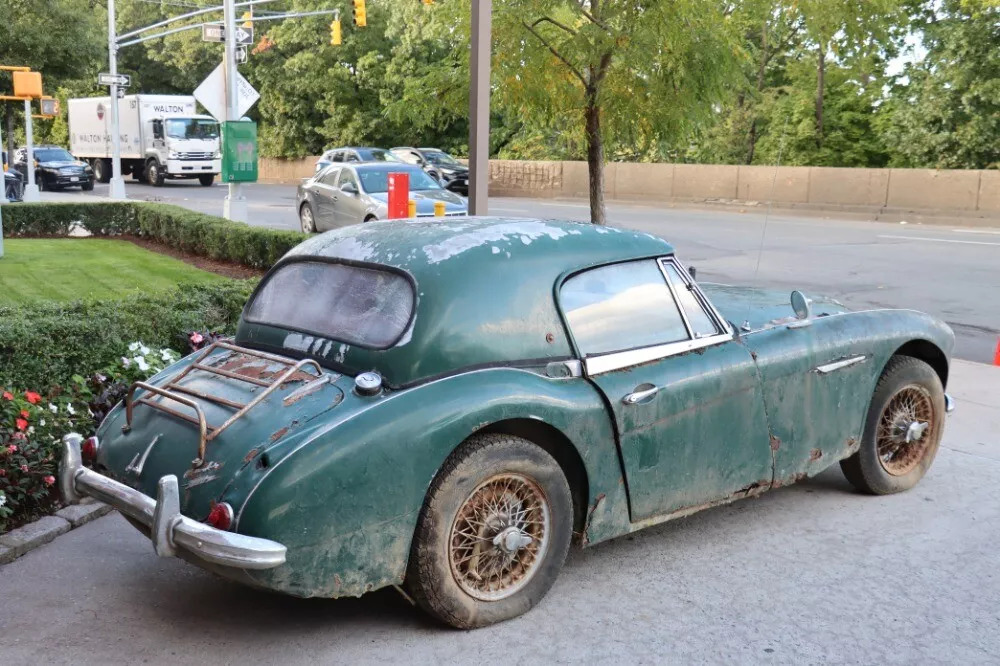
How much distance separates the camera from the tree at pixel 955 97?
2678 centimetres

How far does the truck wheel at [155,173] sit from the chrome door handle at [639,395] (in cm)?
4030

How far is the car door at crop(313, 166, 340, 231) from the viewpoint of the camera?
19659 mm

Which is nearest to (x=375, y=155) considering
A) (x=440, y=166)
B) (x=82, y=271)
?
(x=440, y=166)

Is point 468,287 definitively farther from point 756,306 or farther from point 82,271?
point 82,271

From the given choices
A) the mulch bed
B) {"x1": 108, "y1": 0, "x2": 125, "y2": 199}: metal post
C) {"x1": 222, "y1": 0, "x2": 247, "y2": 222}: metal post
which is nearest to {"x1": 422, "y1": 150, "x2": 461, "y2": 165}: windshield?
{"x1": 108, "y1": 0, "x2": 125, "y2": 199}: metal post

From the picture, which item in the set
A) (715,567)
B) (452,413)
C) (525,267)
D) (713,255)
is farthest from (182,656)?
(713,255)

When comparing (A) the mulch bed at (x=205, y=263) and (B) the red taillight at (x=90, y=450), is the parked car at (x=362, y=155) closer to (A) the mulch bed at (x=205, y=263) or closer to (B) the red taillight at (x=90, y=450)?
(A) the mulch bed at (x=205, y=263)

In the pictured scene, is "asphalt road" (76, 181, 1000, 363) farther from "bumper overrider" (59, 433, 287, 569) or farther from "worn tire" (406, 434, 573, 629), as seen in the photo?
"bumper overrider" (59, 433, 287, 569)

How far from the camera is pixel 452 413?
3.77 metres

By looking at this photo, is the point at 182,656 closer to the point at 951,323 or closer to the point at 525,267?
the point at 525,267

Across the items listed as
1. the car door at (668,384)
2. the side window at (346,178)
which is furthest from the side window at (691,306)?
the side window at (346,178)

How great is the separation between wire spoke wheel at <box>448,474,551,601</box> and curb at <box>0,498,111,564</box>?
85.7 inches

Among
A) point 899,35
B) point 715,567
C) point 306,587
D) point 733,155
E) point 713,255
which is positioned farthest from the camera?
point 733,155

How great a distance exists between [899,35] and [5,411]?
99.0 feet
